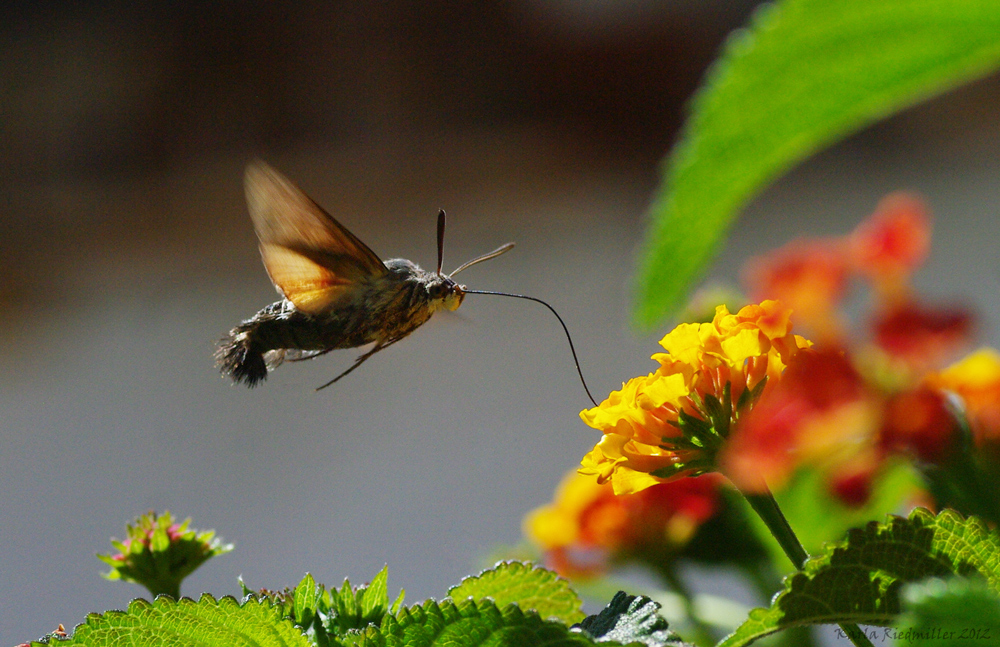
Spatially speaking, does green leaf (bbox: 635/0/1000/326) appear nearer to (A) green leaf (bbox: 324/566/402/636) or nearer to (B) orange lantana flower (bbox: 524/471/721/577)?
(A) green leaf (bbox: 324/566/402/636)

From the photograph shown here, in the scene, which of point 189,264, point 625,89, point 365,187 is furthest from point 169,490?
point 625,89

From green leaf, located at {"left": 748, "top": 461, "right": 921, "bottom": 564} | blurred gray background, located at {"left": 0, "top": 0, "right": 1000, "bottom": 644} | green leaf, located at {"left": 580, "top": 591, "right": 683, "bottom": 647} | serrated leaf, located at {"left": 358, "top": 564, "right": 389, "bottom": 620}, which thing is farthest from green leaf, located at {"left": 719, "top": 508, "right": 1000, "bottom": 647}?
blurred gray background, located at {"left": 0, "top": 0, "right": 1000, "bottom": 644}

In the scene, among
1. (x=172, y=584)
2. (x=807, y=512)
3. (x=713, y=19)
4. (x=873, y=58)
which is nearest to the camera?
(x=873, y=58)

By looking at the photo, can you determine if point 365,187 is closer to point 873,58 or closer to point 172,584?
point 172,584

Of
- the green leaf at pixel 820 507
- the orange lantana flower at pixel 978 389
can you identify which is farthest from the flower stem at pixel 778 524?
the green leaf at pixel 820 507

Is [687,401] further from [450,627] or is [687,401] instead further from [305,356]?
[305,356]

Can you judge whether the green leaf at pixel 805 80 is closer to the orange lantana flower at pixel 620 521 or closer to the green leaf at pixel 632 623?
the green leaf at pixel 632 623

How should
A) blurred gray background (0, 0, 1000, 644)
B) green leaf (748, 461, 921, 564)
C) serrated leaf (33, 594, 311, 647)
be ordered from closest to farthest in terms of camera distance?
serrated leaf (33, 594, 311, 647) < green leaf (748, 461, 921, 564) < blurred gray background (0, 0, 1000, 644)
